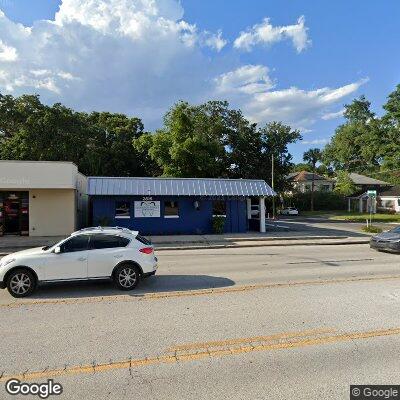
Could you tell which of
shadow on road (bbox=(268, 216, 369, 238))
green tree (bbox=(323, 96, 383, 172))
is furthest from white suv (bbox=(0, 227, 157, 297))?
green tree (bbox=(323, 96, 383, 172))

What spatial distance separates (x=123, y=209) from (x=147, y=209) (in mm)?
1483

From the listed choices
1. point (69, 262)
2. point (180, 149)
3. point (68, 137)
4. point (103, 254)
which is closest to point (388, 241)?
point (103, 254)

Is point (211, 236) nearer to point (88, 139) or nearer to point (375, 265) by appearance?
point (375, 265)

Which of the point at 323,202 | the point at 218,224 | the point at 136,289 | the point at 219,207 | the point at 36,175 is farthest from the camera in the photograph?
the point at 323,202

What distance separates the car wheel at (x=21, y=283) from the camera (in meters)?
8.26

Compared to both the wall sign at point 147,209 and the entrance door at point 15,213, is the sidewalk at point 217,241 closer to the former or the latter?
the entrance door at point 15,213

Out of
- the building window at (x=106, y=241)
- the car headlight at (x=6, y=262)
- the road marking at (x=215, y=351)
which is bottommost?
the road marking at (x=215, y=351)

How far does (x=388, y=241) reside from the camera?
604 inches

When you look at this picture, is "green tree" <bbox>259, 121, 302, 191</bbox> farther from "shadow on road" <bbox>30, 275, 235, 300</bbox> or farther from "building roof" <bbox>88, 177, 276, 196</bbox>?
"shadow on road" <bbox>30, 275, 235, 300</bbox>

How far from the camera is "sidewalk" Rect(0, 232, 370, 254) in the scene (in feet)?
59.7

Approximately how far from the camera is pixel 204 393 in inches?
161

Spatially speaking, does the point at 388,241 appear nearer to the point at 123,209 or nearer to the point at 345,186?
the point at 123,209

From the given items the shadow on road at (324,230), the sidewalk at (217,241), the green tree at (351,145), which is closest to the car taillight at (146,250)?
the sidewalk at (217,241)

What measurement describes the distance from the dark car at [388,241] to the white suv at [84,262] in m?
11.0
